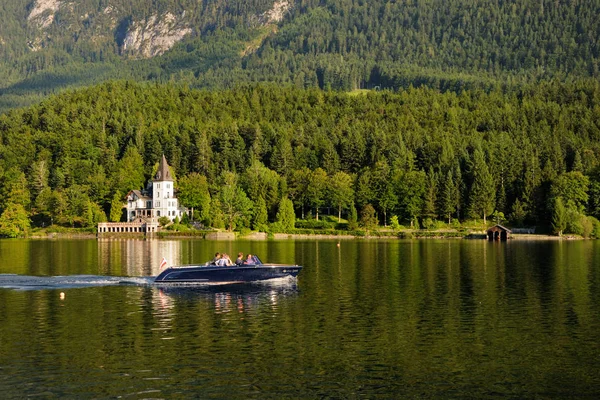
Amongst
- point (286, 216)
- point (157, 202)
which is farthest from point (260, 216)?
point (157, 202)

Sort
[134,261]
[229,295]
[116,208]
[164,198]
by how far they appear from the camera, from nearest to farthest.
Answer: [229,295] < [134,261] < [116,208] < [164,198]

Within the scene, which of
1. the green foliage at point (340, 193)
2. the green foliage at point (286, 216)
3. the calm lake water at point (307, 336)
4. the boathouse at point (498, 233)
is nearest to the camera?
the calm lake water at point (307, 336)

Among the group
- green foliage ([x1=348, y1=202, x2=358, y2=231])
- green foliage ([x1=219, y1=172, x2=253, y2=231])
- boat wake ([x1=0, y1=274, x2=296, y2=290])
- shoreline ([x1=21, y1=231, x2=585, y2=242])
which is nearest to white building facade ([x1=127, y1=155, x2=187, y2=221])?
green foliage ([x1=219, y1=172, x2=253, y2=231])

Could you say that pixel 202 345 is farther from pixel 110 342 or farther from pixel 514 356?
pixel 514 356

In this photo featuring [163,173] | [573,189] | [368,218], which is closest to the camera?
[368,218]

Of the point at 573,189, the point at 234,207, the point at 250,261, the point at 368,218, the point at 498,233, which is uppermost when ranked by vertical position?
the point at 573,189

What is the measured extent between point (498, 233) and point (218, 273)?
10655 cm

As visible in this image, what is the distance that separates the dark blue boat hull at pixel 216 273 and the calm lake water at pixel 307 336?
1.12 meters

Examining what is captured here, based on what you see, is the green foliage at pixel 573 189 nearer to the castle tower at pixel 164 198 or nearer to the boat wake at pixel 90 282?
the castle tower at pixel 164 198

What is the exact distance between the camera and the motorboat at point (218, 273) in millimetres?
65312

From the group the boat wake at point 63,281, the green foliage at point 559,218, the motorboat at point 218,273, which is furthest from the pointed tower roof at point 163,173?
the motorboat at point 218,273

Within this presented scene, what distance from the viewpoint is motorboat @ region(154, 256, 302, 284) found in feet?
214

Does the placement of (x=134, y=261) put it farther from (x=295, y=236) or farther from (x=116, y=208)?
(x=116, y=208)

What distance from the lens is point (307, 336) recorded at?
42125 millimetres
